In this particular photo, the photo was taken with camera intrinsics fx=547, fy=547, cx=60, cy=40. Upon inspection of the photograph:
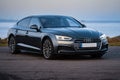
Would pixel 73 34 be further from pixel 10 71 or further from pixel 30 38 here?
pixel 10 71

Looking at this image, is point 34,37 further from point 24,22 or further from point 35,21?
point 24,22

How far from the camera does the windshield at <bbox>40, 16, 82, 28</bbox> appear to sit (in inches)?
658

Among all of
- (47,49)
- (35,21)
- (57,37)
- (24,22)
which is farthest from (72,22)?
Answer: (57,37)

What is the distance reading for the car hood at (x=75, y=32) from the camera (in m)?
15.5

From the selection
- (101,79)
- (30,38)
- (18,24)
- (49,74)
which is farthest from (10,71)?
(18,24)

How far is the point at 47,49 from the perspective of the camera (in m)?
15.8

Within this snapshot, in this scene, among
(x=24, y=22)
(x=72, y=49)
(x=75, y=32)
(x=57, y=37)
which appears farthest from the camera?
(x=24, y=22)

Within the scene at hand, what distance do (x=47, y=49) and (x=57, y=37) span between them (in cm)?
58

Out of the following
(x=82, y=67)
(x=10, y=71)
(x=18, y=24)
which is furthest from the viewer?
Result: (x=18, y=24)

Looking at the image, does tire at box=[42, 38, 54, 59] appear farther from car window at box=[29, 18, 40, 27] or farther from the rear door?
car window at box=[29, 18, 40, 27]

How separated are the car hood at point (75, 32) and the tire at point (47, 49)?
0.99ft

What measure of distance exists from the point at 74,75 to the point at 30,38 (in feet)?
18.3

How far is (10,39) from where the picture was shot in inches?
735

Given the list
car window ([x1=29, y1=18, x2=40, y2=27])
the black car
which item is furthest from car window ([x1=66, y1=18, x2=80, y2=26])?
car window ([x1=29, y1=18, x2=40, y2=27])
